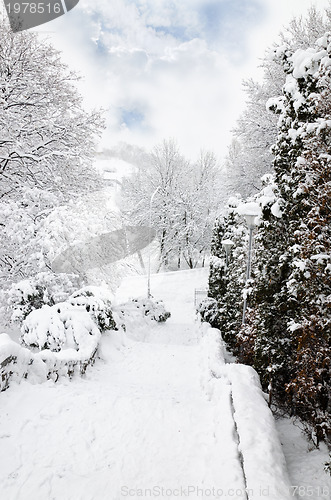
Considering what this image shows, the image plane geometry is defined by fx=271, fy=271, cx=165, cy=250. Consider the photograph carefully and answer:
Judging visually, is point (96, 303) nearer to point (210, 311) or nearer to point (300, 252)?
point (210, 311)

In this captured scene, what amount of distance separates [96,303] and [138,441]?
504 cm

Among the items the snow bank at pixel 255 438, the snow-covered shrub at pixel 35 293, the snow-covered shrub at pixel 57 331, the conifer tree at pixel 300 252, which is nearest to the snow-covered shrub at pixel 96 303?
the snow-covered shrub at pixel 35 293

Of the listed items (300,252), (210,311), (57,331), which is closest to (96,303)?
(57,331)

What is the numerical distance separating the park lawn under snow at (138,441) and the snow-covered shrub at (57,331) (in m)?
1.07

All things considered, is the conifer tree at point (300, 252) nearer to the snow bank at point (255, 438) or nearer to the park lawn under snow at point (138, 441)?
the snow bank at point (255, 438)

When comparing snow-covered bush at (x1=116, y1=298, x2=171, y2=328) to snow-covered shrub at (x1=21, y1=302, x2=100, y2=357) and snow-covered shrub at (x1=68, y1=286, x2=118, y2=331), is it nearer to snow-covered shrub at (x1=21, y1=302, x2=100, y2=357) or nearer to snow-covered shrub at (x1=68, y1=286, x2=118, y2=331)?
snow-covered shrub at (x1=68, y1=286, x2=118, y2=331)

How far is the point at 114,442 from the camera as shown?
3998mm

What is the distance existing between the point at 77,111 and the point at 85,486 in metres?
10.3

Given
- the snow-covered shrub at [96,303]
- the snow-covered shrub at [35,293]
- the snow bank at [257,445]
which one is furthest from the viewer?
the snow-covered shrub at [96,303]

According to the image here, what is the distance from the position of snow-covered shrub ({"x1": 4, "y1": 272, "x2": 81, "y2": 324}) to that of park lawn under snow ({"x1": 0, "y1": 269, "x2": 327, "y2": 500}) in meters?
2.92

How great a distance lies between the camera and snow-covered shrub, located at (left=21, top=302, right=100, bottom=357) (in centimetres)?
702

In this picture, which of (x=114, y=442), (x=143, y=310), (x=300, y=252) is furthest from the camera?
(x=143, y=310)

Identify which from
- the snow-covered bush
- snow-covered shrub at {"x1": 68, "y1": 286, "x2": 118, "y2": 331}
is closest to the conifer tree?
snow-covered shrub at {"x1": 68, "y1": 286, "x2": 118, "y2": 331}

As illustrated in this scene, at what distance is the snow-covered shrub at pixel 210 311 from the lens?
12.5m
